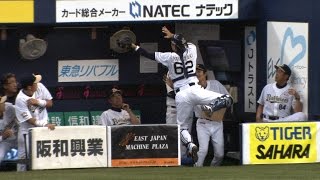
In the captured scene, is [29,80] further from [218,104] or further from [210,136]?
[210,136]

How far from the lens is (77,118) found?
16.2m

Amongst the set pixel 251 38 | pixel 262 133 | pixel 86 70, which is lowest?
pixel 262 133

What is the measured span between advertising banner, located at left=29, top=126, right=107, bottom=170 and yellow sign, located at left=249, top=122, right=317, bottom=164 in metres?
2.17

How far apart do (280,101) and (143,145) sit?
231 cm

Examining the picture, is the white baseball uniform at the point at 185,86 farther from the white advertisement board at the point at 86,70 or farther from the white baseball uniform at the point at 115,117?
the white advertisement board at the point at 86,70

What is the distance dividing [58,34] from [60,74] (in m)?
0.65

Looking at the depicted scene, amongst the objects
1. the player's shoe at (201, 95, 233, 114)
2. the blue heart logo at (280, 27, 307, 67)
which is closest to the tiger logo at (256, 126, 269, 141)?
the player's shoe at (201, 95, 233, 114)

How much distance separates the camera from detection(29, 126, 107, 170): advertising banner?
1384 centimetres

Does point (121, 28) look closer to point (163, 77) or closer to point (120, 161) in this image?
point (163, 77)

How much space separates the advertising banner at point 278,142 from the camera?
14.4 metres

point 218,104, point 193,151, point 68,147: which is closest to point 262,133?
point 218,104

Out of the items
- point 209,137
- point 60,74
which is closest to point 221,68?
point 209,137

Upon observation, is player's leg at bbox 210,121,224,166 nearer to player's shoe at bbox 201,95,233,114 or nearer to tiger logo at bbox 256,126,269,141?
player's shoe at bbox 201,95,233,114

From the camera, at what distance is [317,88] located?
14742 millimetres
